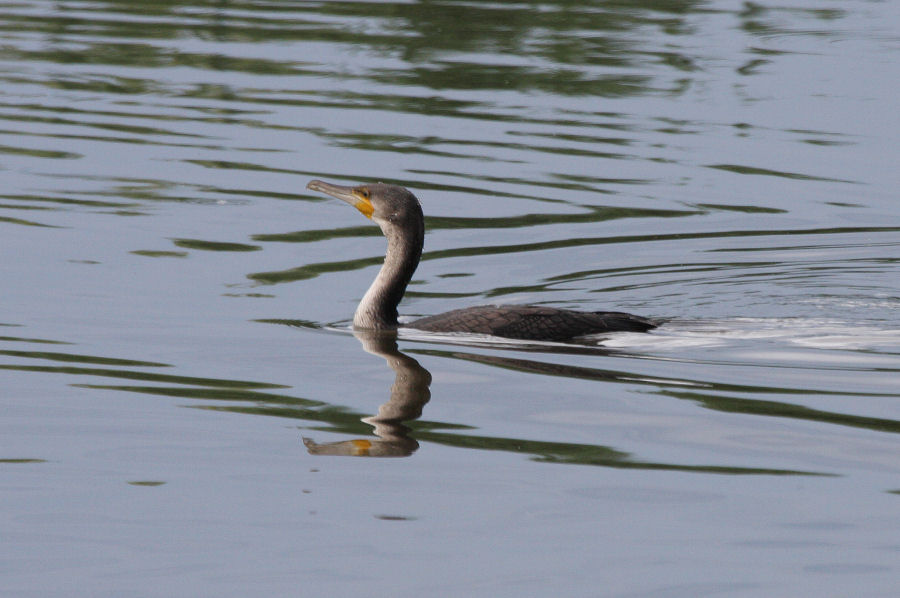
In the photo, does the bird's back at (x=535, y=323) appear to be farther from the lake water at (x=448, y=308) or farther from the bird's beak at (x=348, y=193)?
the bird's beak at (x=348, y=193)

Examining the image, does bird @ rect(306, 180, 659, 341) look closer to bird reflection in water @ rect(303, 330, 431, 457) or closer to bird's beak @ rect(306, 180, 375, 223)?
bird's beak @ rect(306, 180, 375, 223)

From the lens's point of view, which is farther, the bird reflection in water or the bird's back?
the bird's back

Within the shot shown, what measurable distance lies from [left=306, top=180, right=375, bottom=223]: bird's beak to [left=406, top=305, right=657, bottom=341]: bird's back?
1.13 m

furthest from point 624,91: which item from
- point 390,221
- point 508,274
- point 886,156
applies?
point 390,221

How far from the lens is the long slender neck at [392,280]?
32.0 ft

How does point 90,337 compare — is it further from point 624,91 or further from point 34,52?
point 34,52

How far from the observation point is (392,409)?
7.77 m

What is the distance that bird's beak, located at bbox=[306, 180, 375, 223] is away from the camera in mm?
10055

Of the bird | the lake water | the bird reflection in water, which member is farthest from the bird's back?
the bird reflection in water

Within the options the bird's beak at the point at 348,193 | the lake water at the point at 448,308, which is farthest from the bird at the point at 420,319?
the lake water at the point at 448,308

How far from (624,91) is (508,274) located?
7.10m

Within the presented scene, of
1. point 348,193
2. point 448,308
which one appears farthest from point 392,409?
point 448,308

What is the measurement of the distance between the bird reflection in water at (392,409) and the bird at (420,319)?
25 cm

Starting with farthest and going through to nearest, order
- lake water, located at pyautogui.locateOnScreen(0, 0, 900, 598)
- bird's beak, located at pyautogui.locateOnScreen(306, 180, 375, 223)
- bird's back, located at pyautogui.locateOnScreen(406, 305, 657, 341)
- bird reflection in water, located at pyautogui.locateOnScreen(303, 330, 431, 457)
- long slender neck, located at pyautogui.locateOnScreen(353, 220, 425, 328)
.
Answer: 1. bird's beak, located at pyautogui.locateOnScreen(306, 180, 375, 223)
2. long slender neck, located at pyautogui.locateOnScreen(353, 220, 425, 328)
3. bird's back, located at pyautogui.locateOnScreen(406, 305, 657, 341)
4. bird reflection in water, located at pyautogui.locateOnScreen(303, 330, 431, 457)
5. lake water, located at pyautogui.locateOnScreen(0, 0, 900, 598)
